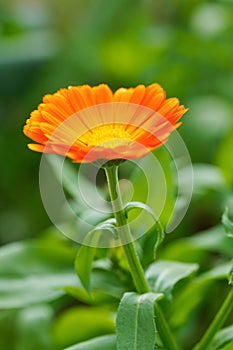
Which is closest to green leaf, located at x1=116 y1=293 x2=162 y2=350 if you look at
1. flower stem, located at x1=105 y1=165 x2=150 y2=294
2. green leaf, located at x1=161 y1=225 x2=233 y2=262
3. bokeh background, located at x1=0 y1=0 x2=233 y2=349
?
flower stem, located at x1=105 y1=165 x2=150 y2=294

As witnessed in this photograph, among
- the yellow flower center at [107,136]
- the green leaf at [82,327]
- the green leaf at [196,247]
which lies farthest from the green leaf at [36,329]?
the yellow flower center at [107,136]

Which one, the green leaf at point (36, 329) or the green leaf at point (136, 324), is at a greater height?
the green leaf at point (136, 324)

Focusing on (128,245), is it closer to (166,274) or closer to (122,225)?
(122,225)

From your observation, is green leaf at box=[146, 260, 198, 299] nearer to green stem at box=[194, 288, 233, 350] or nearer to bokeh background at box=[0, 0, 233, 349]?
green stem at box=[194, 288, 233, 350]

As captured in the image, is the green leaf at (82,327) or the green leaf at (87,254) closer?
the green leaf at (87,254)

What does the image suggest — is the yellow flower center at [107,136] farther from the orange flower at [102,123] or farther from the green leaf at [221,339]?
the green leaf at [221,339]

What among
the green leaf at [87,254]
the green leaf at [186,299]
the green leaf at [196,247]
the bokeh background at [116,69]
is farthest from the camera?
the bokeh background at [116,69]

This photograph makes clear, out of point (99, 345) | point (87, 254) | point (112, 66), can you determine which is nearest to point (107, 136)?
point (87, 254)
